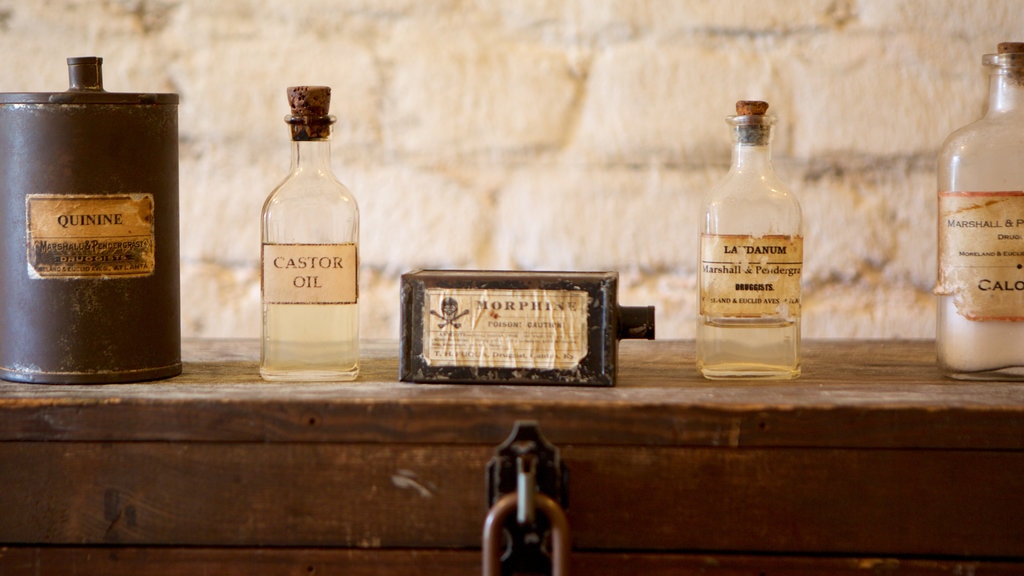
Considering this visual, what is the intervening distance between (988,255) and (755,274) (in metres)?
0.19

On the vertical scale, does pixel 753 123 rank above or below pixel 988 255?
above

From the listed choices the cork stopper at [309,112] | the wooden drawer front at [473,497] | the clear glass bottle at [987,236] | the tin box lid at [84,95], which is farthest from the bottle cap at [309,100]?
the clear glass bottle at [987,236]

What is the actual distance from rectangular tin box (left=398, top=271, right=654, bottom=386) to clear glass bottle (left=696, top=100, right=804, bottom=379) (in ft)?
0.32

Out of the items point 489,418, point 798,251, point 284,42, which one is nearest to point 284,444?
point 489,418

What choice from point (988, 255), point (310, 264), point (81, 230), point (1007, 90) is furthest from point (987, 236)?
point (81, 230)

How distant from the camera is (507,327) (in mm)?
853

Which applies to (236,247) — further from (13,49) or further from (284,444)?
(284,444)

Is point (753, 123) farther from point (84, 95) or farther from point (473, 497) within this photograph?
point (84, 95)

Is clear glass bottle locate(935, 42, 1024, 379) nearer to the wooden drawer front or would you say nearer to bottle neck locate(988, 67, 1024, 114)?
bottle neck locate(988, 67, 1024, 114)

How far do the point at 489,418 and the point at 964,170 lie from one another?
46 centimetres

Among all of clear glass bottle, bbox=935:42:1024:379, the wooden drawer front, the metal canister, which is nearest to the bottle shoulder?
the metal canister

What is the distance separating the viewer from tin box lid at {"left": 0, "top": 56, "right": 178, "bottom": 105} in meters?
0.85

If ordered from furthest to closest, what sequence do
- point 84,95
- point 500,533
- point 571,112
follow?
point 571,112, point 84,95, point 500,533

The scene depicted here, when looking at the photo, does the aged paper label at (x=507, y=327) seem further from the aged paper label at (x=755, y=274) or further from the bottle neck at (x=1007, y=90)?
the bottle neck at (x=1007, y=90)
